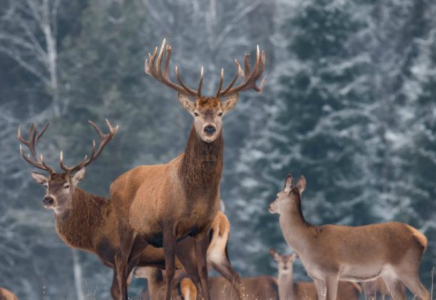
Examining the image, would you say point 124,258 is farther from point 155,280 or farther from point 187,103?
point 155,280

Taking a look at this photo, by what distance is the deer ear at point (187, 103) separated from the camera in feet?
43.3

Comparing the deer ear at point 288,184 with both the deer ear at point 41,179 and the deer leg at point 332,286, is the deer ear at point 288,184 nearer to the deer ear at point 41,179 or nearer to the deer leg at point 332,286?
the deer leg at point 332,286

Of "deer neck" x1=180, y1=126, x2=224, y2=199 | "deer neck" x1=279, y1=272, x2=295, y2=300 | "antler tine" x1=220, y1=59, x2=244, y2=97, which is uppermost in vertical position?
"antler tine" x1=220, y1=59, x2=244, y2=97

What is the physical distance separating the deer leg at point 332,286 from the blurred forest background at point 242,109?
57.4 feet

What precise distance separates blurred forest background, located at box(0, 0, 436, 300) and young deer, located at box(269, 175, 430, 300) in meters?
17.1

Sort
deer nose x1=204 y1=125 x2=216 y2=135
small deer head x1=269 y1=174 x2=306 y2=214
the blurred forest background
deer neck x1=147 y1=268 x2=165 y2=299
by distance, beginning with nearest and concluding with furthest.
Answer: deer nose x1=204 y1=125 x2=216 y2=135 → small deer head x1=269 y1=174 x2=306 y2=214 → deer neck x1=147 y1=268 x2=165 y2=299 → the blurred forest background

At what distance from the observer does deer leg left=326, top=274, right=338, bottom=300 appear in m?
14.6

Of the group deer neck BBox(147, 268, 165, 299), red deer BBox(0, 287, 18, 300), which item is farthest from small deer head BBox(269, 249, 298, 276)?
red deer BBox(0, 287, 18, 300)

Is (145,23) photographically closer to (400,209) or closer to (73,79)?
(73,79)

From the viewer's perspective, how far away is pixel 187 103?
43.6 ft

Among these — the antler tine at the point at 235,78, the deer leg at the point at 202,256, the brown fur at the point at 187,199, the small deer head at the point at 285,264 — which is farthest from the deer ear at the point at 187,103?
the small deer head at the point at 285,264

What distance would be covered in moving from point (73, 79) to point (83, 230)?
27.5 metres

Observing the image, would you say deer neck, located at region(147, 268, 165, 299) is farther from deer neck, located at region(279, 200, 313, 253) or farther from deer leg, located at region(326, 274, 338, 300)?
deer leg, located at region(326, 274, 338, 300)

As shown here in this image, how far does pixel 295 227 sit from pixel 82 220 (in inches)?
88.8
